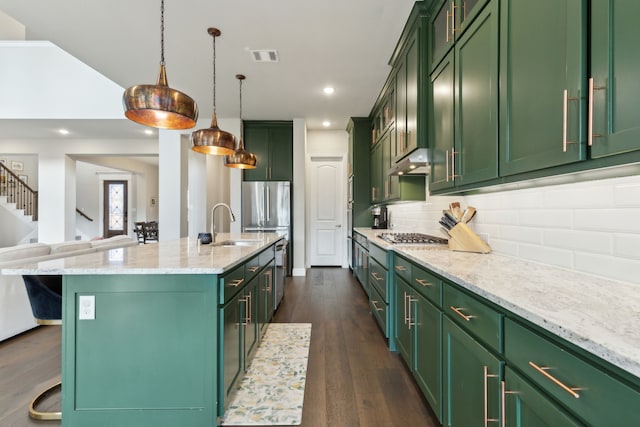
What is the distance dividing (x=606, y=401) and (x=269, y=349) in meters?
2.33

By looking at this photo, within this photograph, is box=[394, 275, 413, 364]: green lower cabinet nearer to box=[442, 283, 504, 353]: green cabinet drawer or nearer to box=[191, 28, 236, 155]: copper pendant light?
box=[442, 283, 504, 353]: green cabinet drawer

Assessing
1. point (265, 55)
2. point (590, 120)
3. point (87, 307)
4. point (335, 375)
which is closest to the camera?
point (590, 120)

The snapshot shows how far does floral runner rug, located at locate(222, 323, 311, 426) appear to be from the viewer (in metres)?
1.68

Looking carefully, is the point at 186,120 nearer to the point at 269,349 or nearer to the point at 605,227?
the point at 269,349

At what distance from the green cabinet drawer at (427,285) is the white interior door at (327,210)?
4502 millimetres

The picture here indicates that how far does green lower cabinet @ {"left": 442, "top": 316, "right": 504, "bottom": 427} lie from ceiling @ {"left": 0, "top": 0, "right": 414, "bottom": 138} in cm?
264

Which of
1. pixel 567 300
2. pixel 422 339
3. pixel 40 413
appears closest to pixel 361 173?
pixel 422 339

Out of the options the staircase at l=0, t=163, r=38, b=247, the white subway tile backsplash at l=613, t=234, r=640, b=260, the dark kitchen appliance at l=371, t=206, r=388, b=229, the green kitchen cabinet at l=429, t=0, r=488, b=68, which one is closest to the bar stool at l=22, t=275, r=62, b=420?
the white subway tile backsplash at l=613, t=234, r=640, b=260

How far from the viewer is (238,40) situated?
119 inches

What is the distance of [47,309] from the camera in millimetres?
1740

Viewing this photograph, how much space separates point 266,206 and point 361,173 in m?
1.90

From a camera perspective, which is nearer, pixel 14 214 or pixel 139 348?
pixel 139 348

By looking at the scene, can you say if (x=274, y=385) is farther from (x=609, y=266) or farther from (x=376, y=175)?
(x=376, y=175)

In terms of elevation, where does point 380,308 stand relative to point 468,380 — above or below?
below
